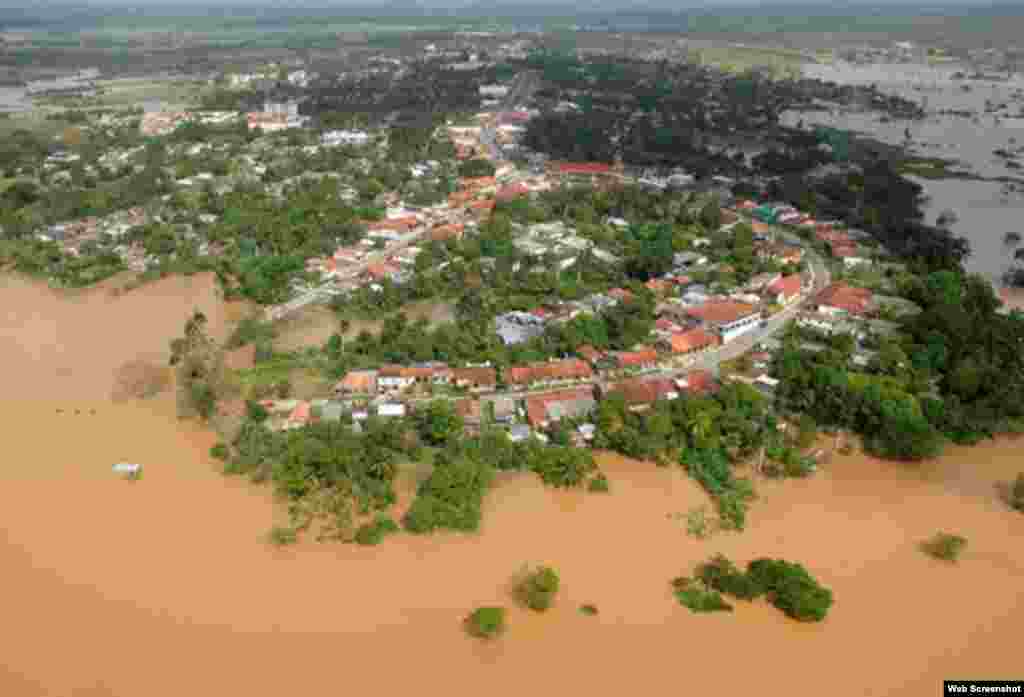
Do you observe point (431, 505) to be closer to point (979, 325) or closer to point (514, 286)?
point (514, 286)

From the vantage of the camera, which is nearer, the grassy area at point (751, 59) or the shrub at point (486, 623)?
the shrub at point (486, 623)

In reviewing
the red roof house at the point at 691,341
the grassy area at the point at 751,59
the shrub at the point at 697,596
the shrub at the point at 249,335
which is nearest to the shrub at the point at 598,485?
the shrub at the point at 697,596

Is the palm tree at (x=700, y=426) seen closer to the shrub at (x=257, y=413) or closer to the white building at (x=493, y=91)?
the shrub at (x=257, y=413)

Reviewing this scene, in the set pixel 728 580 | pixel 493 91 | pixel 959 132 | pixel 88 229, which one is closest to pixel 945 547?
pixel 728 580

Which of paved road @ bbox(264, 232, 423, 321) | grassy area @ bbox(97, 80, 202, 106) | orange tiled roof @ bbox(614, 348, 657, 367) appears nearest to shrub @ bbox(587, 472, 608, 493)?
orange tiled roof @ bbox(614, 348, 657, 367)

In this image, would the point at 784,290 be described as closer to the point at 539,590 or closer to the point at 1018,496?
the point at 1018,496

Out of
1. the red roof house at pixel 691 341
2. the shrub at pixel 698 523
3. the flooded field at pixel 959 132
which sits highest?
the flooded field at pixel 959 132

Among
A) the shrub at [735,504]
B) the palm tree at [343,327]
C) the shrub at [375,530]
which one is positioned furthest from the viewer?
the palm tree at [343,327]

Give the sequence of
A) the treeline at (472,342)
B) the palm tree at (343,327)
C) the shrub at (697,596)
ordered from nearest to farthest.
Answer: the shrub at (697,596)
the treeline at (472,342)
the palm tree at (343,327)
